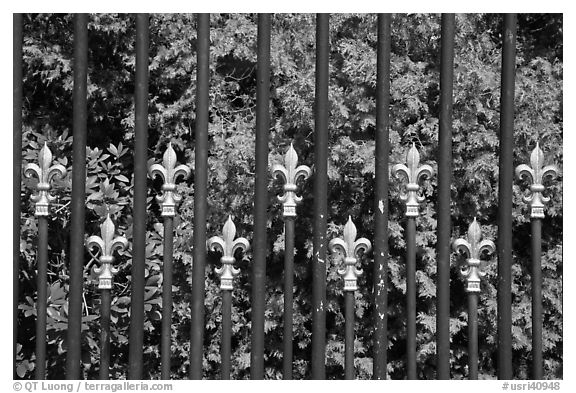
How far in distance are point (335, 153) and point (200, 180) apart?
11.6ft

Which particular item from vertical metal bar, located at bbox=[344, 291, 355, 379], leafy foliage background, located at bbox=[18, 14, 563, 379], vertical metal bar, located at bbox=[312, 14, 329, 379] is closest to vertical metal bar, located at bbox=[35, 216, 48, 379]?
vertical metal bar, located at bbox=[312, 14, 329, 379]

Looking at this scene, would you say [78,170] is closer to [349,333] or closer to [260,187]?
[260,187]

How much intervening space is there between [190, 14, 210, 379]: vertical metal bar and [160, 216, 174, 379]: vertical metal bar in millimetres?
73

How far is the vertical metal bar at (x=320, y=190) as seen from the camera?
212 cm

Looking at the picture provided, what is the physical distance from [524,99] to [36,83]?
12.6ft

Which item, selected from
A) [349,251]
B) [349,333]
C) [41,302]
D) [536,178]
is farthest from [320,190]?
[41,302]

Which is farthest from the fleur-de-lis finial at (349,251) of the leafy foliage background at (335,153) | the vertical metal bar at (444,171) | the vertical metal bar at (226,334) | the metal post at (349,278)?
the leafy foliage background at (335,153)

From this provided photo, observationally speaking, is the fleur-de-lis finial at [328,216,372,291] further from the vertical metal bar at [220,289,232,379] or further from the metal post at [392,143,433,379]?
the vertical metal bar at [220,289,232,379]

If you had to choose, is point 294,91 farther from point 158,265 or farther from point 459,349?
point 459,349

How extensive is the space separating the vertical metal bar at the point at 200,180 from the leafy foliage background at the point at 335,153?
11.1 ft

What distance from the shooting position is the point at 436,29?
19.1 feet

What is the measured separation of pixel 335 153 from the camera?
5.62m

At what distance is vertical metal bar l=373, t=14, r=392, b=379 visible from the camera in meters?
2.13

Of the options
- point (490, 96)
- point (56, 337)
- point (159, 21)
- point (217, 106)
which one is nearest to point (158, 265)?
point (56, 337)
